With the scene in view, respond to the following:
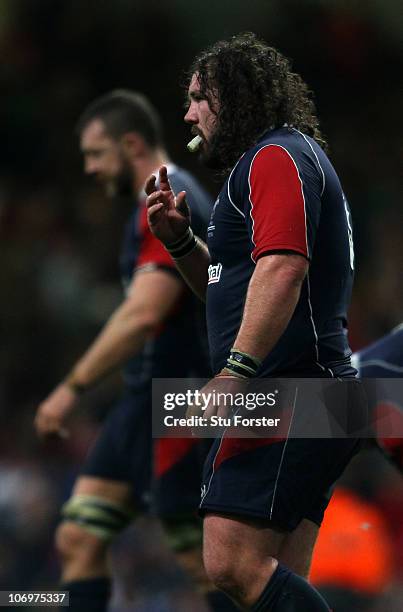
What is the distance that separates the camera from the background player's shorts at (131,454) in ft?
18.8

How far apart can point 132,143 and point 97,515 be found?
1832mm

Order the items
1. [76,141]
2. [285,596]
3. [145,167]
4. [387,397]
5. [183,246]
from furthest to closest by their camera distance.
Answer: [76,141], [145,167], [387,397], [183,246], [285,596]

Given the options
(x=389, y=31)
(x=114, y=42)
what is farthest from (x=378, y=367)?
(x=114, y=42)

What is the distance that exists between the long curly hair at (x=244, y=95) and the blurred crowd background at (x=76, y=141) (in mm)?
5150

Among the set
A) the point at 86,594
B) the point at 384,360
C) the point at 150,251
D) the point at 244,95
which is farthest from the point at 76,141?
the point at 244,95

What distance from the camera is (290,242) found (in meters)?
3.65

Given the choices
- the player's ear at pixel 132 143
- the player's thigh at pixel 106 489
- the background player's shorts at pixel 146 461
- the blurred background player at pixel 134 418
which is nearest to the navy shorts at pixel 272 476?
the background player's shorts at pixel 146 461

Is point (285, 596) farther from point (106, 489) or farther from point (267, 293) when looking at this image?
point (106, 489)

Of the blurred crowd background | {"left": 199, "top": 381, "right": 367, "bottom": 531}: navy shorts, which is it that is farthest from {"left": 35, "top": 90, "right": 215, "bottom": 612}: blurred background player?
the blurred crowd background

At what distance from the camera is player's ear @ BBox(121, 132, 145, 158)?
6215mm

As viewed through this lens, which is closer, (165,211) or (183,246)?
(165,211)

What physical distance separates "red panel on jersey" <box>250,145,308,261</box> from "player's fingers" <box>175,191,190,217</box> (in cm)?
46

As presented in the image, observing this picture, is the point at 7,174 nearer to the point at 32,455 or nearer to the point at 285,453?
the point at 32,455

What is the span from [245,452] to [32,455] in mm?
5438
